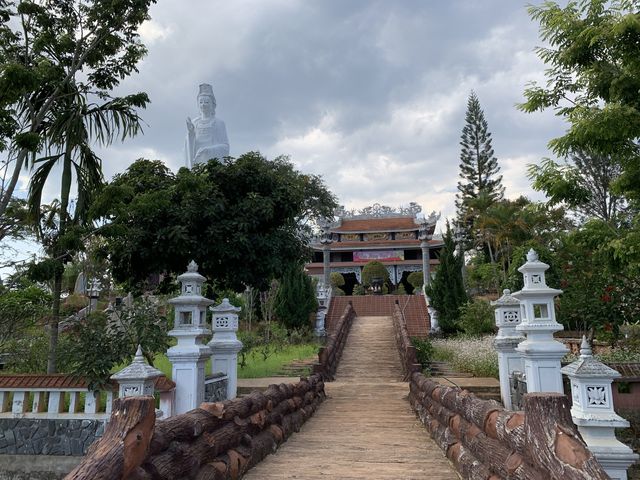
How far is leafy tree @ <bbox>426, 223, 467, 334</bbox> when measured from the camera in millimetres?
16953

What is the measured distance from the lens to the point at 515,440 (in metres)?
2.73

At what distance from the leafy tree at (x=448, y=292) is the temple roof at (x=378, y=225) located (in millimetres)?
14063

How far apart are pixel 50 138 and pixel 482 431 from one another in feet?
24.7

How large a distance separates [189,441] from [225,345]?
4.03 m

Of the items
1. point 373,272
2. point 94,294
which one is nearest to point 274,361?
point 94,294

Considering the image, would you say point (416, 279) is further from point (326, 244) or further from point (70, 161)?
point (70, 161)

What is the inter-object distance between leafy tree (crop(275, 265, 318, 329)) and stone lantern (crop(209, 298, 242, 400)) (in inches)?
427

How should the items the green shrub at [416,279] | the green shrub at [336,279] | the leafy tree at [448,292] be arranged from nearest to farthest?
the leafy tree at [448,292] → the green shrub at [416,279] → the green shrub at [336,279]

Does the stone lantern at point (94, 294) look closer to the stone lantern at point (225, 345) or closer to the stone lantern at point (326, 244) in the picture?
the stone lantern at point (326, 244)

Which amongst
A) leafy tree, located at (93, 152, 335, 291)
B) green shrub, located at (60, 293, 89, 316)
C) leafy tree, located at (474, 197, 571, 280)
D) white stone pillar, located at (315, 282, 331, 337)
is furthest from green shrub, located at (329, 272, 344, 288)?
leafy tree, located at (93, 152, 335, 291)

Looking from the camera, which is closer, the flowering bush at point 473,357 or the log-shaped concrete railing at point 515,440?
the log-shaped concrete railing at point 515,440

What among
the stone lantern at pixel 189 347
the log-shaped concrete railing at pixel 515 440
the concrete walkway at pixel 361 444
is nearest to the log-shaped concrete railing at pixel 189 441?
the concrete walkway at pixel 361 444

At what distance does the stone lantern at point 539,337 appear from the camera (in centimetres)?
513

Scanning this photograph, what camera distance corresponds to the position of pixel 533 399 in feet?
7.77
